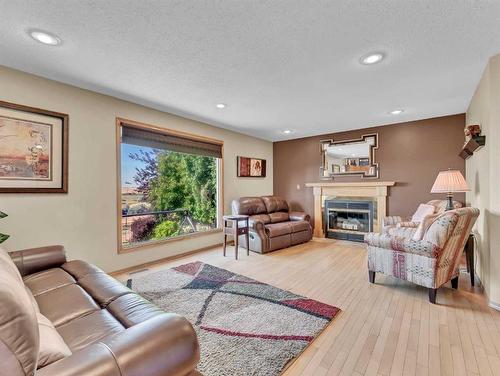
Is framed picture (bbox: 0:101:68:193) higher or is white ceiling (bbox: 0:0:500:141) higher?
white ceiling (bbox: 0:0:500:141)

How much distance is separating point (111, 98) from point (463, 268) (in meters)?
5.45

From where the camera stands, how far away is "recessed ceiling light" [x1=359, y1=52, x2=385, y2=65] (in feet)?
7.32

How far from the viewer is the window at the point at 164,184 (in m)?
3.64

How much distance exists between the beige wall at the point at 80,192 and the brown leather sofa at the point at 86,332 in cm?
98

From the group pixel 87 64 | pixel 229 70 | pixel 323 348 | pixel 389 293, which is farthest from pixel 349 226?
pixel 87 64

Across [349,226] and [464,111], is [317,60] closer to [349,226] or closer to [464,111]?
[464,111]

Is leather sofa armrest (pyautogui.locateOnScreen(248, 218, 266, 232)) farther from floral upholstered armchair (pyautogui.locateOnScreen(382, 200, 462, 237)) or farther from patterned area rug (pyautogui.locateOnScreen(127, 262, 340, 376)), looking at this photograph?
floral upholstered armchair (pyautogui.locateOnScreen(382, 200, 462, 237))

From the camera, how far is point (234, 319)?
2.19 metres

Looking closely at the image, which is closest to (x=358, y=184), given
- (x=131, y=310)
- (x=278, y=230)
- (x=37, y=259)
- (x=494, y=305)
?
(x=278, y=230)

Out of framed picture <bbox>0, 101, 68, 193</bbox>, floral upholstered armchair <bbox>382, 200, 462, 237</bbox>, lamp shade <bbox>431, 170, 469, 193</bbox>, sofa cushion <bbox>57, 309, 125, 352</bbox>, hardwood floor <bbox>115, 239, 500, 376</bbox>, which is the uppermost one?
framed picture <bbox>0, 101, 68, 193</bbox>

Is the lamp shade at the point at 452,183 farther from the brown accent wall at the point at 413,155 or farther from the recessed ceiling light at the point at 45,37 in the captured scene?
the recessed ceiling light at the point at 45,37

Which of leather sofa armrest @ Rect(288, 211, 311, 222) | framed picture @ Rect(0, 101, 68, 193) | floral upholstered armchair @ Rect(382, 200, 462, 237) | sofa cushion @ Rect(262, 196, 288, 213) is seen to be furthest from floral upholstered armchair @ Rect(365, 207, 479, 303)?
framed picture @ Rect(0, 101, 68, 193)

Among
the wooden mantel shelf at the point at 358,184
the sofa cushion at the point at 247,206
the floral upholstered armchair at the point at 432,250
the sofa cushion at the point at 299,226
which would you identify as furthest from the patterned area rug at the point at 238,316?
the wooden mantel shelf at the point at 358,184

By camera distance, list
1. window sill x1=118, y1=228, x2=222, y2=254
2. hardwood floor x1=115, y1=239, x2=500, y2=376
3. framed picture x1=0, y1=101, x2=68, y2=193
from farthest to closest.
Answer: window sill x1=118, y1=228, x2=222, y2=254
framed picture x1=0, y1=101, x2=68, y2=193
hardwood floor x1=115, y1=239, x2=500, y2=376
